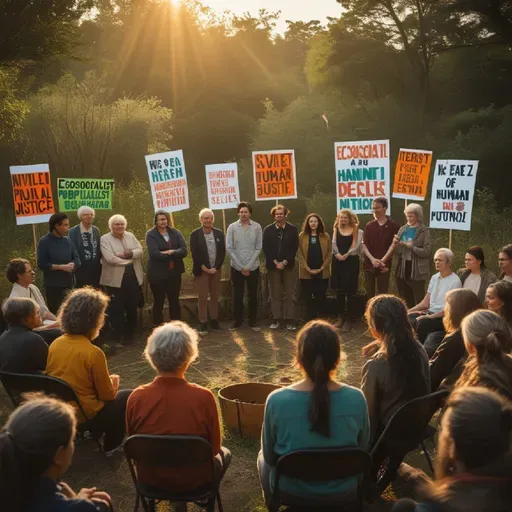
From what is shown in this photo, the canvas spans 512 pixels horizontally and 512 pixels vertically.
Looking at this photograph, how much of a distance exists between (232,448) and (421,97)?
2317 centimetres

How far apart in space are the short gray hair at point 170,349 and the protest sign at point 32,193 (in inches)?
261

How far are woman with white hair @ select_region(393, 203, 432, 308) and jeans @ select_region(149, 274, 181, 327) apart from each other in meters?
3.30

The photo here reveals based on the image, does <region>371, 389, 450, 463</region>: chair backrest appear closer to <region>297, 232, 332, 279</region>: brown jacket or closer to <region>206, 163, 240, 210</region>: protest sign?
<region>297, 232, 332, 279</region>: brown jacket

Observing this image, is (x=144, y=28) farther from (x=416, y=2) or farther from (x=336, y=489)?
(x=336, y=489)

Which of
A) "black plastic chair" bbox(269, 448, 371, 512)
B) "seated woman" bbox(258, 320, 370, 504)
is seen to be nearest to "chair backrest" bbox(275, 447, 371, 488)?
"black plastic chair" bbox(269, 448, 371, 512)

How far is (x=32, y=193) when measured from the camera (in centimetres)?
994

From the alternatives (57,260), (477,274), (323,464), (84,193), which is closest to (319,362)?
(323,464)

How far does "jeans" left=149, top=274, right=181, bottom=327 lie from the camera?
9.46m

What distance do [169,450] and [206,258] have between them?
6.39m

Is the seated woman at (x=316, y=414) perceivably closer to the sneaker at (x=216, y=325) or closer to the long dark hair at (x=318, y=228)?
the long dark hair at (x=318, y=228)

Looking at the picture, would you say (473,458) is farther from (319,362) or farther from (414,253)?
(414,253)

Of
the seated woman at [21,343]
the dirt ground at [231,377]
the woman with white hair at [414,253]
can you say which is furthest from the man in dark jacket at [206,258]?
the seated woman at [21,343]

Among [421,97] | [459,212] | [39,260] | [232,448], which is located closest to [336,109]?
[421,97]

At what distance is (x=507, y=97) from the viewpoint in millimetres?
23672
